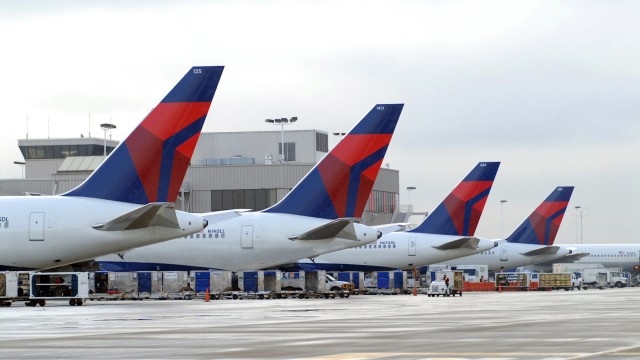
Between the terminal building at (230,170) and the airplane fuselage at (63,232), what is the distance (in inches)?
2448

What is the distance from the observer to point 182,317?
43.7 meters

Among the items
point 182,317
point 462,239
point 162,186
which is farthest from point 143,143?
point 462,239

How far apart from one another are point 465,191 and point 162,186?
40587mm

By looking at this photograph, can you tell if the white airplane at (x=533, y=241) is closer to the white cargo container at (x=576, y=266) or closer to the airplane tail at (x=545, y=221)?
the airplane tail at (x=545, y=221)

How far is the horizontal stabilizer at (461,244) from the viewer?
282 ft

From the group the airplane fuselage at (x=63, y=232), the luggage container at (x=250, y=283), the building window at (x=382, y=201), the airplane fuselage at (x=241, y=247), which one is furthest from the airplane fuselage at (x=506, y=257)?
the airplane fuselage at (x=63, y=232)

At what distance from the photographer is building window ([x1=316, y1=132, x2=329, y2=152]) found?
13825 cm

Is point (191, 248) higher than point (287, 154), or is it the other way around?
point (287, 154)

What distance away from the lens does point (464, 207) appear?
293 ft

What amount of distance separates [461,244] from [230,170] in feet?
129

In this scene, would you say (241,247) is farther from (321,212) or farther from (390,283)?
(390,283)

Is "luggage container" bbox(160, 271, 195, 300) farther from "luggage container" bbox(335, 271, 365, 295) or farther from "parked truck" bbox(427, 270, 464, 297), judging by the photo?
"parked truck" bbox(427, 270, 464, 297)

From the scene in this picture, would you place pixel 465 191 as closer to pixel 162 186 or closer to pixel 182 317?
pixel 162 186

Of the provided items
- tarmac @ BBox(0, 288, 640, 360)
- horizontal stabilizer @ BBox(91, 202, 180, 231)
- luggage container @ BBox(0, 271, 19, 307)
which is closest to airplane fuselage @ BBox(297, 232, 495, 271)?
luggage container @ BBox(0, 271, 19, 307)
